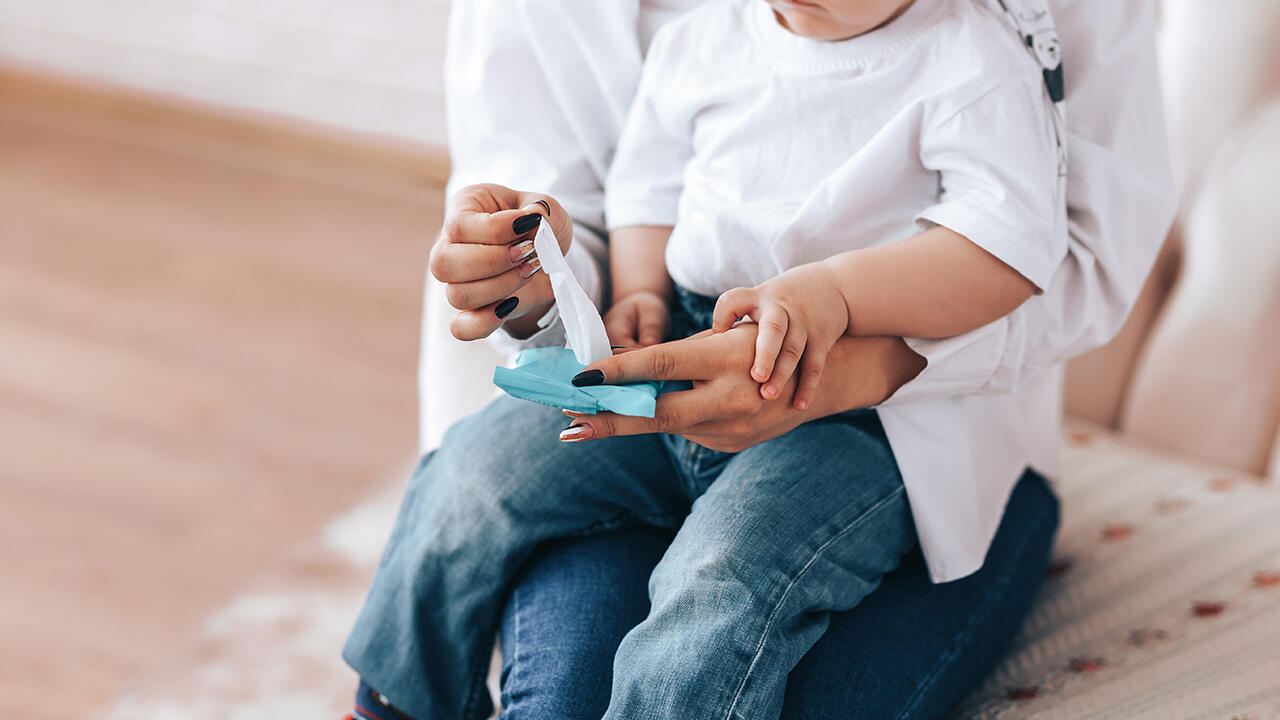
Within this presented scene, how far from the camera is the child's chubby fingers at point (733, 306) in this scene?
0.65 m

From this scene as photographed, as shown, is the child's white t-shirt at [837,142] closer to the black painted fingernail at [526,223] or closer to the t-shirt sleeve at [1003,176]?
the t-shirt sleeve at [1003,176]

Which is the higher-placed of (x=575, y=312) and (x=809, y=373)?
(x=575, y=312)

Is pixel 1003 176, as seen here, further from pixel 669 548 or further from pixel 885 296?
pixel 669 548

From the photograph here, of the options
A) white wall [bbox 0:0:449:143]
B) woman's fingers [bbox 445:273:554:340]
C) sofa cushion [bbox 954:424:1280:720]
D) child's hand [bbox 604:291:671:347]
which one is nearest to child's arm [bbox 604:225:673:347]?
child's hand [bbox 604:291:671:347]

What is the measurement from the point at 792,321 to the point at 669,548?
193 mm

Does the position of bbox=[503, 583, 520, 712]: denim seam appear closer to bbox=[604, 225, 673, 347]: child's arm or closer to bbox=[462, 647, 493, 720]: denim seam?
bbox=[462, 647, 493, 720]: denim seam

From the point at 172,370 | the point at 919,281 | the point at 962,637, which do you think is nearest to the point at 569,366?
the point at 919,281

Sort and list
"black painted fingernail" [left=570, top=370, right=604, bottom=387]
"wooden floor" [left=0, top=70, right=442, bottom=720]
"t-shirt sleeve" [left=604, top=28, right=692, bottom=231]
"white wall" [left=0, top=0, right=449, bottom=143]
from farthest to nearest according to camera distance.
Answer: "white wall" [left=0, top=0, right=449, bottom=143] → "wooden floor" [left=0, top=70, right=442, bottom=720] → "t-shirt sleeve" [left=604, top=28, right=692, bottom=231] → "black painted fingernail" [left=570, top=370, right=604, bottom=387]

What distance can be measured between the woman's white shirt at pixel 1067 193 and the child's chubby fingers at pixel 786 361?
12 cm

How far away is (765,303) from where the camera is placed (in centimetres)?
65

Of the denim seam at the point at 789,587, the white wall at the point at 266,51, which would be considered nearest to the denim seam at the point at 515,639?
the denim seam at the point at 789,587

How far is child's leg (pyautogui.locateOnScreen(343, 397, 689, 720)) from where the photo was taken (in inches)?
30.3

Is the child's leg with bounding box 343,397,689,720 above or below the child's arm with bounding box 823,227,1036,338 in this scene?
above

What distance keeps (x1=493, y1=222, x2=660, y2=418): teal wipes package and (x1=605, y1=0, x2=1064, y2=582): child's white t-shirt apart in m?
0.17
